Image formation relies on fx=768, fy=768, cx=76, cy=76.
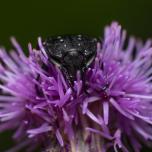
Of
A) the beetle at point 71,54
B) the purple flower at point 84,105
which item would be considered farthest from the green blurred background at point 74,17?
the beetle at point 71,54

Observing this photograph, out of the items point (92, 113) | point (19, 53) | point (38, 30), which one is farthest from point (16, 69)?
point (38, 30)

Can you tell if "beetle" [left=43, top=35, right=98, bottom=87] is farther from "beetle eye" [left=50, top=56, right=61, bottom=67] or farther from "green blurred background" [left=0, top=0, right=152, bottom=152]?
"green blurred background" [left=0, top=0, right=152, bottom=152]

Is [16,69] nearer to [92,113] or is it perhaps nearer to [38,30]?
[92,113]

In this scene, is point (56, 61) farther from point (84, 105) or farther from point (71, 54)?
point (84, 105)

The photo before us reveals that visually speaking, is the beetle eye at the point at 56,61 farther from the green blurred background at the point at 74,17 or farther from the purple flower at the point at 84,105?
the green blurred background at the point at 74,17

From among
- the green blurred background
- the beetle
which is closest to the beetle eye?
the beetle

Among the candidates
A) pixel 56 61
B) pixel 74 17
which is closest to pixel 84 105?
pixel 56 61
